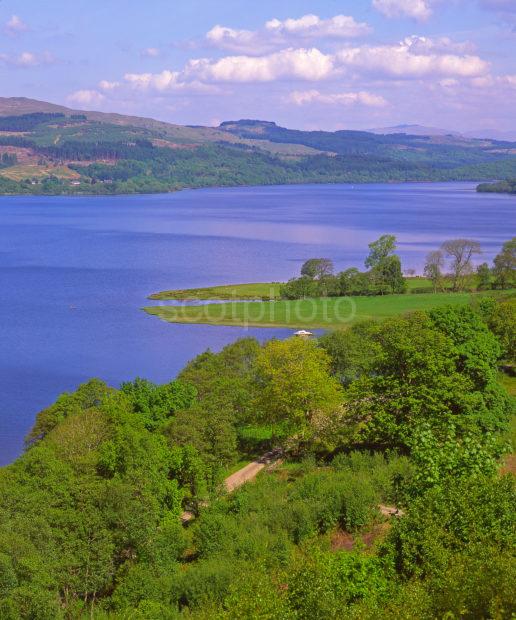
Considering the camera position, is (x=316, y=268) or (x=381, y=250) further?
(x=381, y=250)

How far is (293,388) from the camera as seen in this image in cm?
2331

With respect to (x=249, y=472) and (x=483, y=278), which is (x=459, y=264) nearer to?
(x=483, y=278)

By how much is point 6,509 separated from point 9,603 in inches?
136

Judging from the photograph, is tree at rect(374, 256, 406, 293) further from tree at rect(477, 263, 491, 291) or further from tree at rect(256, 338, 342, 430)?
tree at rect(256, 338, 342, 430)

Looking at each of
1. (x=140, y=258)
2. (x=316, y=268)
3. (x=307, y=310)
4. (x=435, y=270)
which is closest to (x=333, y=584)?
(x=307, y=310)

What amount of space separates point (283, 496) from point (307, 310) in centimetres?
3830

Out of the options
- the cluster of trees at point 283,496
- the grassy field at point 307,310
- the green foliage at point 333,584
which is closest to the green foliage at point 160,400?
the cluster of trees at point 283,496

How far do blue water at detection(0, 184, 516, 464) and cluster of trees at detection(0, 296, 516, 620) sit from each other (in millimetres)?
9609

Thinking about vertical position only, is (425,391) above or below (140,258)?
above

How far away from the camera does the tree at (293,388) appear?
23.2 meters

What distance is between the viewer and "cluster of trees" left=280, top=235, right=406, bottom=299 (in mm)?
61125

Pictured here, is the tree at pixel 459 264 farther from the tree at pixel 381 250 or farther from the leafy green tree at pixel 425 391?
the leafy green tree at pixel 425 391

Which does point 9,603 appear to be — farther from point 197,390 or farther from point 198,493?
point 197,390

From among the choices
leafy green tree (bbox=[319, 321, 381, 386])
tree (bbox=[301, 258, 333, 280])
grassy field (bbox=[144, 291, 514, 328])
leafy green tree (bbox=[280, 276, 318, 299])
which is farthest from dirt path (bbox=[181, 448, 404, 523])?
tree (bbox=[301, 258, 333, 280])
